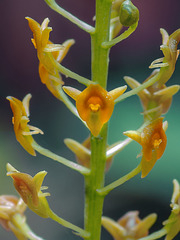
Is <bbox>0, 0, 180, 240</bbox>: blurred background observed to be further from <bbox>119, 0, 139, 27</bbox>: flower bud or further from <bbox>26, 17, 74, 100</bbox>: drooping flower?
<bbox>119, 0, 139, 27</bbox>: flower bud

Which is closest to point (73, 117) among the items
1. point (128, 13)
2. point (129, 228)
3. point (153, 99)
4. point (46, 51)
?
point (129, 228)

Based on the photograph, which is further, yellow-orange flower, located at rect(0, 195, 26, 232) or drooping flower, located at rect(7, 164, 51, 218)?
yellow-orange flower, located at rect(0, 195, 26, 232)

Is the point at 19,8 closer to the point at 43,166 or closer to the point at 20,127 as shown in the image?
the point at 43,166

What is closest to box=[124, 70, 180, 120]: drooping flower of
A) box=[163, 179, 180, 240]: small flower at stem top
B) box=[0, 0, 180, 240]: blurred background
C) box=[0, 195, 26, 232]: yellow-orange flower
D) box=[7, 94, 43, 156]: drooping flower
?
box=[163, 179, 180, 240]: small flower at stem top

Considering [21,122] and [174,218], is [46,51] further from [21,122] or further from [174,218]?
[174,218]

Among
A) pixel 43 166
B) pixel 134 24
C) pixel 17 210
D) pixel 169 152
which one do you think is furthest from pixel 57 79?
pixel 43 166

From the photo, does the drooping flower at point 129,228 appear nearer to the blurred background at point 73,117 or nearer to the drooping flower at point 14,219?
the drooping flower at point 14,219

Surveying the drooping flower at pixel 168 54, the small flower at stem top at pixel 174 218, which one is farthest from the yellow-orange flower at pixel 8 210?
the drooping flower at pixel 168 54
